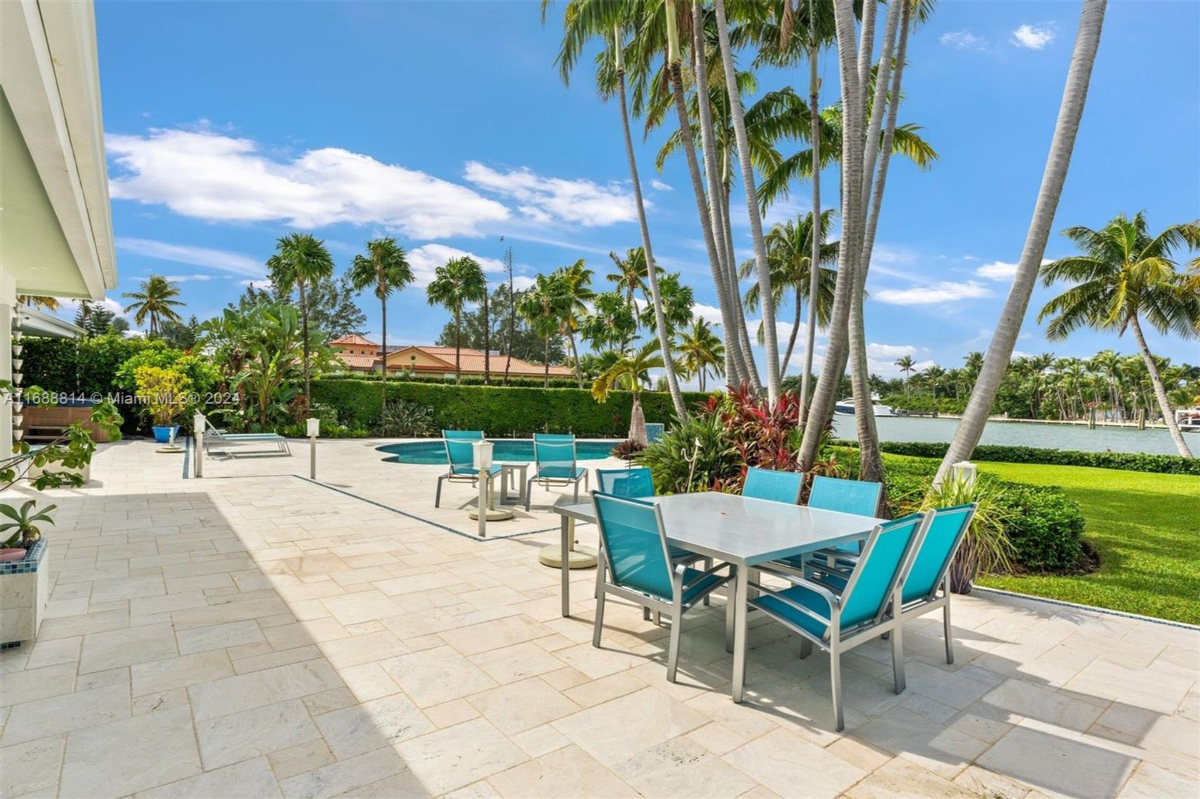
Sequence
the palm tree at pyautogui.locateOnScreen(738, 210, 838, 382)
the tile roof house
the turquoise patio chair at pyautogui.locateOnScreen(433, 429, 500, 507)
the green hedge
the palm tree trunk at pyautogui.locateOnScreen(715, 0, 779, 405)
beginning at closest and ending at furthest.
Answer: the turquoise patio chair at pyautogui.locateOnScreen(433, 429, 500, 507), the palm tree trunk at pyautogui.locateOnScreen(715, 0, 779, 405), the green hedge, the palm tree at pyautogui.locateOnScreen(738, 210, 838, 382), the tile roof house

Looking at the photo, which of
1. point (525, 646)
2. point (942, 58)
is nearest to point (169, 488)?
point (525, 646)

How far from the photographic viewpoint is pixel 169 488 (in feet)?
29.3

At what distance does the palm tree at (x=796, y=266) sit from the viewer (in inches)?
713

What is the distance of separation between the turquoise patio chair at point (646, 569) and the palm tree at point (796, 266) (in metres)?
14.6

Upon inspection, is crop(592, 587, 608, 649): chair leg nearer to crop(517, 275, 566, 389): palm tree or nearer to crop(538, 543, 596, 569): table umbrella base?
crop(538, 543, 596, 569): table umbrella base

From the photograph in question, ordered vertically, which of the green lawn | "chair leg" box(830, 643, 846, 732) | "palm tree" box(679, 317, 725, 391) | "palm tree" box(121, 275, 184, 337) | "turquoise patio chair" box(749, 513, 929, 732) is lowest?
the green lawn

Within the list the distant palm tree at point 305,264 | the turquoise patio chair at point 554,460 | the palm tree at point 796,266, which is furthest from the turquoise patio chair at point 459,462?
the distant palm tree at point 305,264

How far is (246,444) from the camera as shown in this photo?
631 inches

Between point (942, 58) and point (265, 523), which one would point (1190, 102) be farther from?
point (265, 523)

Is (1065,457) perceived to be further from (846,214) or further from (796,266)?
(846,214)

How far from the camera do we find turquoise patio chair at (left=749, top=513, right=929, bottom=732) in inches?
107

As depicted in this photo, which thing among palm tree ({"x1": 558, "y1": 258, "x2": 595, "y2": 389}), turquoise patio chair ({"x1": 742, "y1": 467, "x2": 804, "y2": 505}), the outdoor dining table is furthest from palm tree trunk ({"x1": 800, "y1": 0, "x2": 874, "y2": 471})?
palm tree ({"x1": 558, "y1": 258, "x2": 595, "y2": 389})

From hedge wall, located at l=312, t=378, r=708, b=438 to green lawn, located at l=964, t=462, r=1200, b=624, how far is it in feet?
35.8

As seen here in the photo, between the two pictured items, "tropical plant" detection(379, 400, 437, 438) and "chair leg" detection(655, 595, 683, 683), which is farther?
"tropical plant" detection(379, 400, 437, 438)
